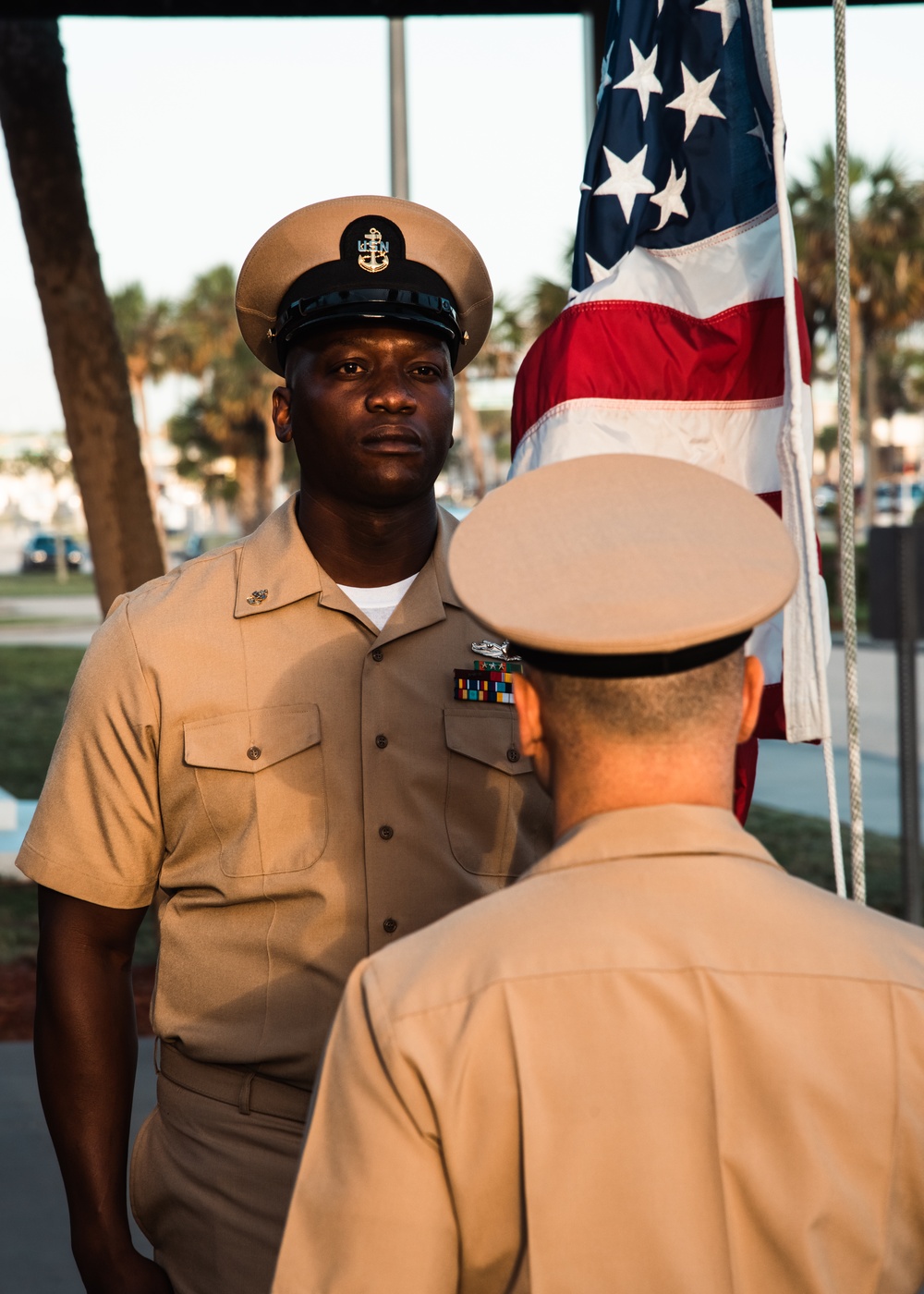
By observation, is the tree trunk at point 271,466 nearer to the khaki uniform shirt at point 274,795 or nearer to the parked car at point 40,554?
the parked car at point 40,554

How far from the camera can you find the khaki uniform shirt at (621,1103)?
3.99ft

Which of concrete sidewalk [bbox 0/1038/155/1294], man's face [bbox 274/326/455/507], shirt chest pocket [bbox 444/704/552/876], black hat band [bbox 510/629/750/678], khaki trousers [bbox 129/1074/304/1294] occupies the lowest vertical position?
concrete sidewalk [bbox 0/1038/155/1294]

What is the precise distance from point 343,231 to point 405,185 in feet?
15.9

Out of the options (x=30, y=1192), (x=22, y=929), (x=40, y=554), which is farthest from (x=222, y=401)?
(x=30, y=1192)

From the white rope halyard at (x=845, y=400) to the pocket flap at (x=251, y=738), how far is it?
3.05 ft

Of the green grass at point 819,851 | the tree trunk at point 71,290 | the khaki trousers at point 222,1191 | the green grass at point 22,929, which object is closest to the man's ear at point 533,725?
the khaki trousers at point 222,1191

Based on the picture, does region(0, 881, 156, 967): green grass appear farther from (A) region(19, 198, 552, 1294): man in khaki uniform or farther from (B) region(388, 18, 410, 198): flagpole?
(A) region(19, 198, 552, 1294): man in khaki uniform

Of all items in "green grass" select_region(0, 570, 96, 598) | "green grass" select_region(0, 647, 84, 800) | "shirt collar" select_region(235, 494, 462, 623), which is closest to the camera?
"shirt collar" select_region(235, 494, 462, 623)

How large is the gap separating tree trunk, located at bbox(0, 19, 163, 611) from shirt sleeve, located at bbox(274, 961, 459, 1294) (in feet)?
17.1

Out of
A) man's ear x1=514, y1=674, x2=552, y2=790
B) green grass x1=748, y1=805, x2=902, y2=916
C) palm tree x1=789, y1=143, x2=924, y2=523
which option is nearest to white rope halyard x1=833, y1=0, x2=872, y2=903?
man's ear x1=514, y1=674, x2=552, y2=790

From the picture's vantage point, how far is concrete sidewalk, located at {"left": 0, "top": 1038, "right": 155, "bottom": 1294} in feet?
12.5

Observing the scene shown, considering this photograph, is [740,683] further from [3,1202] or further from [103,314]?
[103,314]

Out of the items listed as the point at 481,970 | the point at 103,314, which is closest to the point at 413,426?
the point at 481,970

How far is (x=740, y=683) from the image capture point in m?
1.34
